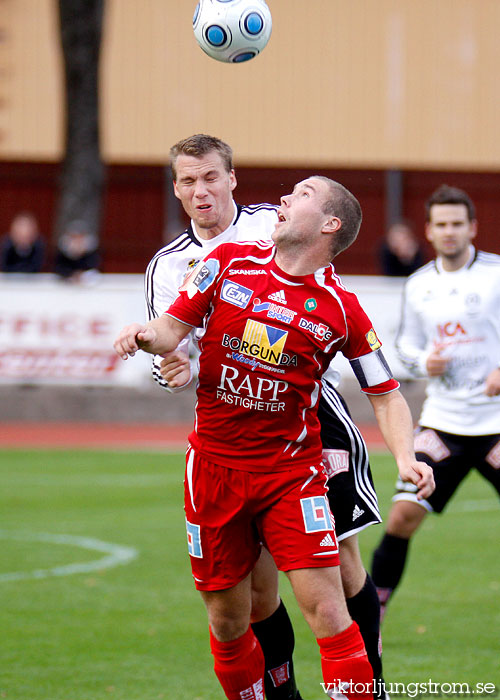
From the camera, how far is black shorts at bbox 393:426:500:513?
6664 millimetres

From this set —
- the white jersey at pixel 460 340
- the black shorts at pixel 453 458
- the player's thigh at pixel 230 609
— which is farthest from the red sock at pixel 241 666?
the white jersey at pixel 460 340

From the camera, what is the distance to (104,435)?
631 inches

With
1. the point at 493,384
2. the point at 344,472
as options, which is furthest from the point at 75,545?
the point at 344,472

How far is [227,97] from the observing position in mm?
25672

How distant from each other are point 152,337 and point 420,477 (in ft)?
3.83

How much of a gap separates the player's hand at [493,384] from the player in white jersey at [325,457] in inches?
55.9

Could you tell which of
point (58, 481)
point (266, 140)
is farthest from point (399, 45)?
point (58, 481)

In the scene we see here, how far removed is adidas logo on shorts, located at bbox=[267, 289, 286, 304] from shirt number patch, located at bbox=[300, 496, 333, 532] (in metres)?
0.79

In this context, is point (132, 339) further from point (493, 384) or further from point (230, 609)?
point (493, 384)

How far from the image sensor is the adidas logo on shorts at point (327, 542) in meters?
4.48

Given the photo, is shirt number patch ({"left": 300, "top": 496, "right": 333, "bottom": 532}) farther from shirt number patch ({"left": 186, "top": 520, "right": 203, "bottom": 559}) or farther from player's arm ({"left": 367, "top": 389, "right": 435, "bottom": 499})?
shirt number patch ({"left": 186, "top": 520, "right": 203, "bottom": 559})

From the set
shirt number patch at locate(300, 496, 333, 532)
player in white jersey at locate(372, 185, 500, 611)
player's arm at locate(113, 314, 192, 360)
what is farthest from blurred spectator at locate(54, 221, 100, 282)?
shirt number patch at locate(300, 496, 333, 532)

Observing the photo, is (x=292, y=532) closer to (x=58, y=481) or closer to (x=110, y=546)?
(x=110, y=546)

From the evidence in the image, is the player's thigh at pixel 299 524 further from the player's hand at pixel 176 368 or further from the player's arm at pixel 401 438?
the player's hand at pixel 176 368
